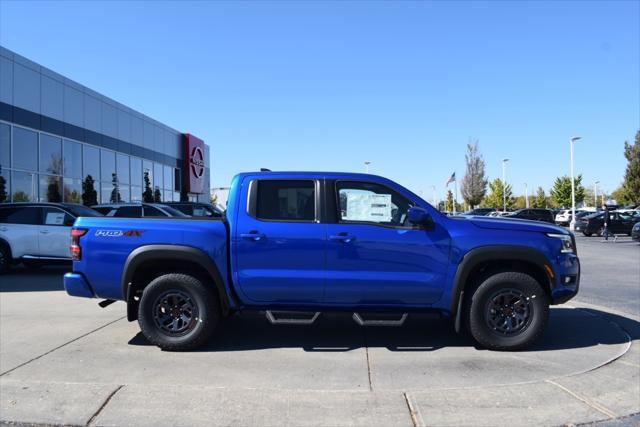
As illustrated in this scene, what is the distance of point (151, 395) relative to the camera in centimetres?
438

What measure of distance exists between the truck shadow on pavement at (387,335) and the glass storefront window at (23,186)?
1691 centimetres

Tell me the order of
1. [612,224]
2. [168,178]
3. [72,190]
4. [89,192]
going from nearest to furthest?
1. [72,190]
2. [89,192]
3. [612,224]
4. [168,178]

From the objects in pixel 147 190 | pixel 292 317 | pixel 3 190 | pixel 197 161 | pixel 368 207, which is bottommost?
pixel 292 317

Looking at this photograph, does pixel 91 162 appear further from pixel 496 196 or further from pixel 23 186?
pixel 496 196

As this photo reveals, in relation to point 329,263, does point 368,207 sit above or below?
above

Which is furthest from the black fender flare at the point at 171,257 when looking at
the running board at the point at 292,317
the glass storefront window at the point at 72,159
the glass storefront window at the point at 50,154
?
the glass storefront window at the point at 72,159

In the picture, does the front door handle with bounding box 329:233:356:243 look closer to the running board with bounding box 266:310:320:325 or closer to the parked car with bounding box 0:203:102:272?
the running board with bounding box 266:310:320:325

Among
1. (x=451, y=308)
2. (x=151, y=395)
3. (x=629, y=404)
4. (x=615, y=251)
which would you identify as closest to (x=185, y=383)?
(x=151, y=395)

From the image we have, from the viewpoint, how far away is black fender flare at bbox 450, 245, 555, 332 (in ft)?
17.7

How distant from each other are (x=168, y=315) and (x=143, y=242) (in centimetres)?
85

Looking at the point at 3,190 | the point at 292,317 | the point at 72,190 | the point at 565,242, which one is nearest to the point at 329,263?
the point at 292,317

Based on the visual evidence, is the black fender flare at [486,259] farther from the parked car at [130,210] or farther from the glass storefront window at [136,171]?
the glass storefront window at [136,171]

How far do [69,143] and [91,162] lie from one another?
2183mm

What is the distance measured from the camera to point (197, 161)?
1788 inches
